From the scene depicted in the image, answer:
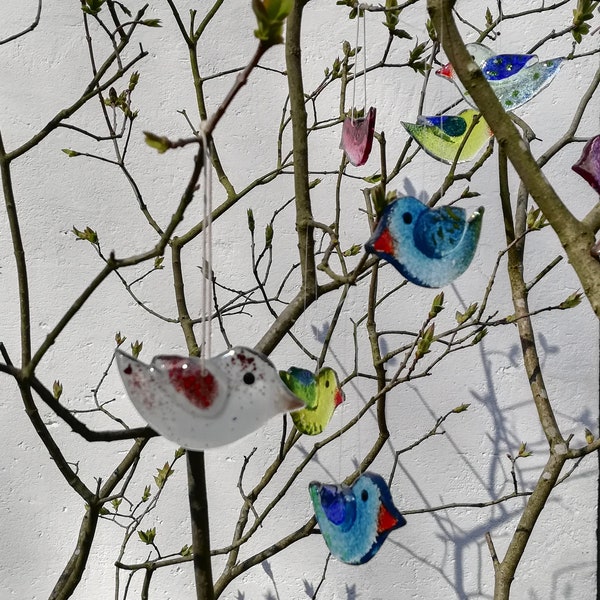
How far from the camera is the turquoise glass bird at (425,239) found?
28.4 inches

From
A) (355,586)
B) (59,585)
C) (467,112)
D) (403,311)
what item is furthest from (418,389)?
(59,585)

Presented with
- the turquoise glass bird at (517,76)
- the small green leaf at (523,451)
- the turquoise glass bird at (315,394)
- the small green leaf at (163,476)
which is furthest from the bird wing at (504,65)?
the small green leaf at (163,476)

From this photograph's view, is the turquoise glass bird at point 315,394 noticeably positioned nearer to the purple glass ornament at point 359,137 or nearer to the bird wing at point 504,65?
the purple glass ornament at point 359,137

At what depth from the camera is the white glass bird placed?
67 centimetres

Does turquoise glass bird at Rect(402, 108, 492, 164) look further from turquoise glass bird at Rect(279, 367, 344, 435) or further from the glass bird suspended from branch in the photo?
turquoise glass bird at Rect(279, 367, 344, 435)

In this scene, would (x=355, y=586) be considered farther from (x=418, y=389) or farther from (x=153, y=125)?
(x=153, y=125)

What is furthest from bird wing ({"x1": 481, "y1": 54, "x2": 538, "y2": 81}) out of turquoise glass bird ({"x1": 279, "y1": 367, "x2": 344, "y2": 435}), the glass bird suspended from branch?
turquoise glass bird ({"x1": 279, "y1": 367, "x2": 344, "y2": 435})

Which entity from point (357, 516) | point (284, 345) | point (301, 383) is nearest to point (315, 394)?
point (301, 383)

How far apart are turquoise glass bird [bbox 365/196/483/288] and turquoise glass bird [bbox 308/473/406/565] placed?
0.22m

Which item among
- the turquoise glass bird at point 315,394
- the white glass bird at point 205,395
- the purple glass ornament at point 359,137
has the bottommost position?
the white glass bird at point 205,395

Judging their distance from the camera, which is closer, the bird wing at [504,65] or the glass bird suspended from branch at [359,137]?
the glass bird suspended from branch at [359,137]

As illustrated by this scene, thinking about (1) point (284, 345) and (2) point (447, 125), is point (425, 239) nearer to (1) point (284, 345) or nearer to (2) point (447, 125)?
(2) point (447, 125)

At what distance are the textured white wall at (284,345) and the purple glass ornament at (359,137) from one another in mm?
547

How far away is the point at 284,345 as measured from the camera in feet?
4.93
